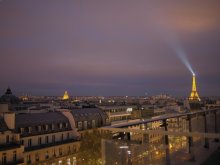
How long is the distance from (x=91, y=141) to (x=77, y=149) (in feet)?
9.52

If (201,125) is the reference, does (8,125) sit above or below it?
below

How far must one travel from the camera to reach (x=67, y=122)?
22578mm

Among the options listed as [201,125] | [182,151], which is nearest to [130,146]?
[182,151]

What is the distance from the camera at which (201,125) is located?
177 inches

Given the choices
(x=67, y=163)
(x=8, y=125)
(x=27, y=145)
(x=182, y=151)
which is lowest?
(x=67, y=163)

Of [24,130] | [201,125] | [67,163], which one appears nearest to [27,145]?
[24,130]

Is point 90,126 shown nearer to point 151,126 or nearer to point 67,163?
point 67,163

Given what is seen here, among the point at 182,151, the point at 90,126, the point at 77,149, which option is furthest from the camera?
the point at 90,126

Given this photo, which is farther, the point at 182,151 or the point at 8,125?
the point at 8,125

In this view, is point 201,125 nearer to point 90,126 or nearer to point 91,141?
point 91,141

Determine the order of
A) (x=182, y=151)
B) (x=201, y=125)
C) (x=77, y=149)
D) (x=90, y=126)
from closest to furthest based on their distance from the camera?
(x=182, y=151) → (x=201, y=125) → (x=77, y=149) → (x=90, y=126)

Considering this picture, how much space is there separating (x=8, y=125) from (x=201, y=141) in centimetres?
1636

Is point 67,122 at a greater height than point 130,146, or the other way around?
point 130,146

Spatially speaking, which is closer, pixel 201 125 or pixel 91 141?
pixel 201 125
